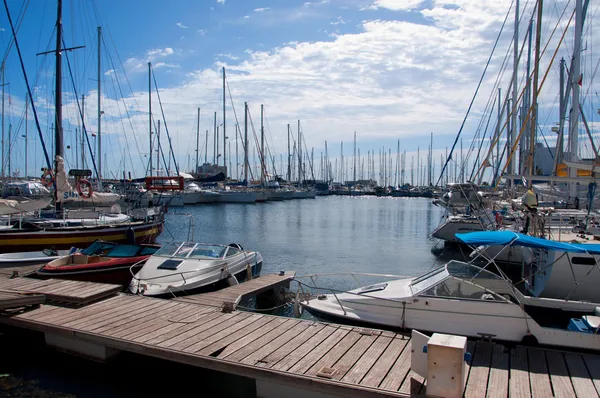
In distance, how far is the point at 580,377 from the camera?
801 centimetres

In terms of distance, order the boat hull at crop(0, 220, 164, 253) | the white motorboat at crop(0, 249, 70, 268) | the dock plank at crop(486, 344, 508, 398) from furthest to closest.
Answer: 1. the boat hull at crop(0, 220, 164, 253)
2. the white motorboat at crop(0, 249, 70, 268)
3. the dock plank at crop(486, 344, 508, 398)

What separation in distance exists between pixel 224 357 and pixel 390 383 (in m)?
3.06

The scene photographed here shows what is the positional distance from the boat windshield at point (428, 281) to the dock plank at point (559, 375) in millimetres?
2780

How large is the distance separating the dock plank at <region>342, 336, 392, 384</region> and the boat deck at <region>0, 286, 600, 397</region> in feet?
0.06

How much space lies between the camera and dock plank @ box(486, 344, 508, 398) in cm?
730

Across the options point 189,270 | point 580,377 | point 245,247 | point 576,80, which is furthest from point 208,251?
point 576,80

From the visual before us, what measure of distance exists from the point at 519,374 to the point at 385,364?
2297 mm

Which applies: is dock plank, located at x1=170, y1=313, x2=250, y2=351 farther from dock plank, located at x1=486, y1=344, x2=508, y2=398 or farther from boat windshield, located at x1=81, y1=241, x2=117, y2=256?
boat windshield, located at x1=81, y1=241, x2=117, y2=256

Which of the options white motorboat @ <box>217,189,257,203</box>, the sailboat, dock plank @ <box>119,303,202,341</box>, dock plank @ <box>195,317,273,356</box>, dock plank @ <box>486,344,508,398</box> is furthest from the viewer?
white motorboat @ <box>217,189,257,203</box>

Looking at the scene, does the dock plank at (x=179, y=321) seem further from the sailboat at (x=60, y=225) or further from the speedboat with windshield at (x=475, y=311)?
the sailboat at (x=60, y=225)

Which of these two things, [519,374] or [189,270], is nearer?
[519,374]

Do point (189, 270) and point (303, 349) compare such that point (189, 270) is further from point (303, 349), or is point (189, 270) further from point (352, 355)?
point (352, 355)

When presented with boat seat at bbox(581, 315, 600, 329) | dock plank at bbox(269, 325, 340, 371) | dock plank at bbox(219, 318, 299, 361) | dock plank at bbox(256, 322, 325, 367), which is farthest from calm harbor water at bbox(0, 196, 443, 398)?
boat seat at bbox(581, 315, 600, 329)

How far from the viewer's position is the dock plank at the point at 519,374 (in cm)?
735
